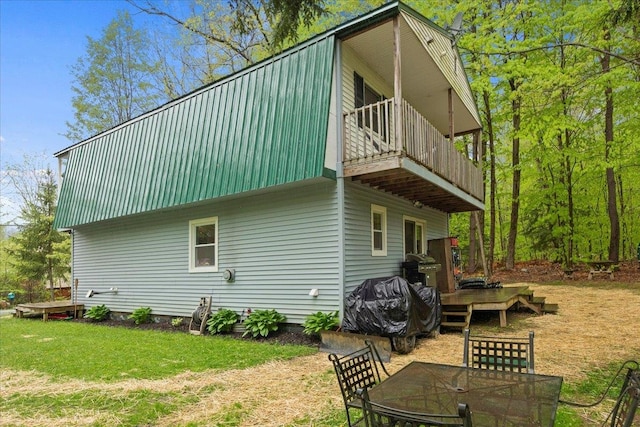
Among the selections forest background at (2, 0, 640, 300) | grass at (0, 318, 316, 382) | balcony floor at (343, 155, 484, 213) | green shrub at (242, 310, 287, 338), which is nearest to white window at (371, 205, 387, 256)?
balcony floor at (343, 155, 484, 213)

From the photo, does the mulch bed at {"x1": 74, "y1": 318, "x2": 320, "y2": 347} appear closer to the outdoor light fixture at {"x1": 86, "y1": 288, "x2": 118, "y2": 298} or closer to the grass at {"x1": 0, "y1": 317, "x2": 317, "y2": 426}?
the grass at {"x1": 0, "y1": 317, "x2": 317, "y2": 426}

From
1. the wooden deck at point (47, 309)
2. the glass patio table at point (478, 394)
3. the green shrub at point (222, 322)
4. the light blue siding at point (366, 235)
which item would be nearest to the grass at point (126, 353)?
the green shrub at point (222, 322)

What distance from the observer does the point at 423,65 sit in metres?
8.82

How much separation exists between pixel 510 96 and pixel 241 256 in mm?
11507

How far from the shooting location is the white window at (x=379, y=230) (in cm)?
814

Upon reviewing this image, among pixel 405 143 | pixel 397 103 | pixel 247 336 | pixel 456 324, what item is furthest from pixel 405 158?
pixel 247 336

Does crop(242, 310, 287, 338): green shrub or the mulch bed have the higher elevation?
crop(242, 310, 287, 338): green shrub

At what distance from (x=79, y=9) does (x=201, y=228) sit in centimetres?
1389

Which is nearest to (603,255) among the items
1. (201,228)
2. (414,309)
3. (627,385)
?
(414,309)

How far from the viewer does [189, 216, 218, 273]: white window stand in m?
9.05

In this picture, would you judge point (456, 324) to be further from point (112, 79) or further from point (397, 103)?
point (112, 79)

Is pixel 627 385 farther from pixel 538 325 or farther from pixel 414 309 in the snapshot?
pixel 538 325

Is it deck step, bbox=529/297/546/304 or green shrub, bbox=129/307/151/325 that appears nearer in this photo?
deck step, bbox=529/297/546/304

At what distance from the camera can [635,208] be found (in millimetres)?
20719
